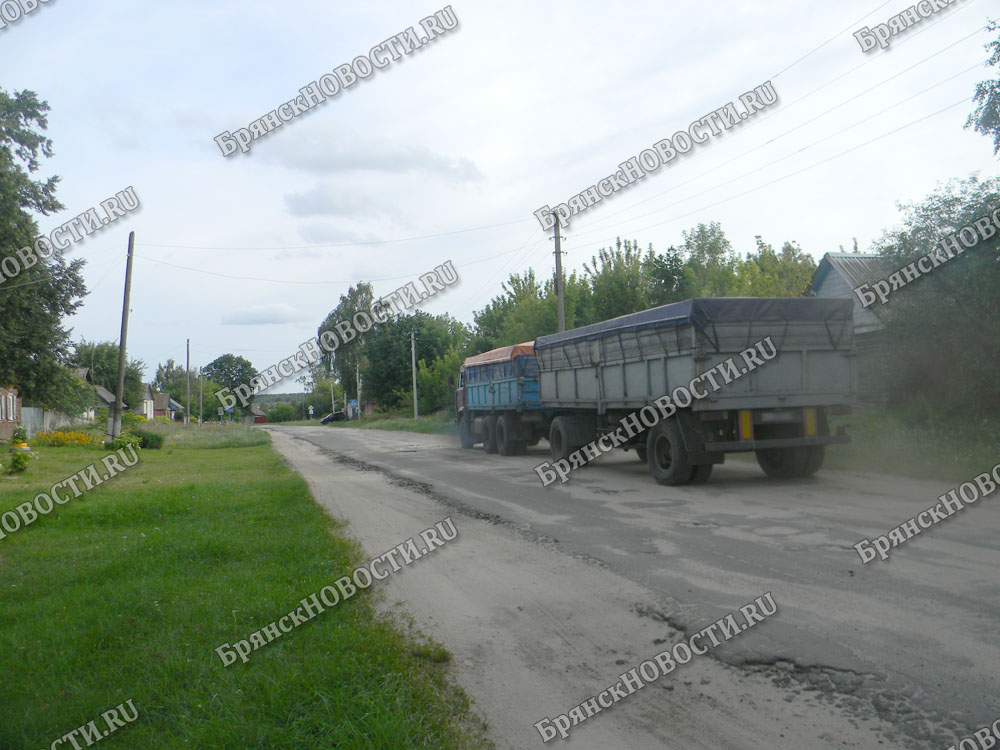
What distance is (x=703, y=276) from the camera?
1575 inches

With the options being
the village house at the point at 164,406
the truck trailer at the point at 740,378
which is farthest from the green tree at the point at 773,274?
the village house at the point at 164,406

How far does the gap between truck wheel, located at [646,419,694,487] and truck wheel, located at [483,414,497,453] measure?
31.3ft

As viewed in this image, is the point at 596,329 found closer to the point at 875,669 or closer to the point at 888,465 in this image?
the point at 888,465

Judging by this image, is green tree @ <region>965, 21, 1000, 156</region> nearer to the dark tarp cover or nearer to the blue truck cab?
the dark tarp cover

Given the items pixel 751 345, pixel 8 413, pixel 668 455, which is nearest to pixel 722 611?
pixel 751 345

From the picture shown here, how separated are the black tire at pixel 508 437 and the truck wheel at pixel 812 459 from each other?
9.87 m

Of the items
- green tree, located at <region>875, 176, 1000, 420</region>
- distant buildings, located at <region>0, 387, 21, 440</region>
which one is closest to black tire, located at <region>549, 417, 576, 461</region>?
green tree, located at <region>875, 176, 1000, 420</region>

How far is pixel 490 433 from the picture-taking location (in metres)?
22.7

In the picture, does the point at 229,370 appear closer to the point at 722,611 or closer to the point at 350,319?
the point at 350,319

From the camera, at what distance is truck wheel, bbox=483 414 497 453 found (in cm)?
2245

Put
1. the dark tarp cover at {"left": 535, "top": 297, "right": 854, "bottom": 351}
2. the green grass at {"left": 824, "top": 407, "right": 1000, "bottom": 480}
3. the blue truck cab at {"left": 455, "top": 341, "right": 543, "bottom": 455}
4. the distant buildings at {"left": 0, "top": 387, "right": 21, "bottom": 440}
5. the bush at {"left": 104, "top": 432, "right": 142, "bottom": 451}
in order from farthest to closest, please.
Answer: the distant buildings at {"left": 0, "top": 387, "right": 21, "bottom": 440}, the bush at {"left": 104, "top": 432, "right": 142, "bottom": 451}, the blue truck cab at {"left": 455, "top": 341, "right": 543, "bottom": 455}, the green grass at {"left": 824, "top": 407, "right": 1000, "bottom": 480}, the dark tarp cover at {"left": 535, "top": 297, "right": 854, "bottom": 351}

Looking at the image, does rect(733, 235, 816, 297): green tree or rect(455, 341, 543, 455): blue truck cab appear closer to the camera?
rect(455, 341, 543, 455): blue truck cab

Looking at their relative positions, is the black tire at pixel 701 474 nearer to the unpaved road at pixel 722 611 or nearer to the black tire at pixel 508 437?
the unpaved road at pixel 722 611

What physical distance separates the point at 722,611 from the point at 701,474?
691cm
